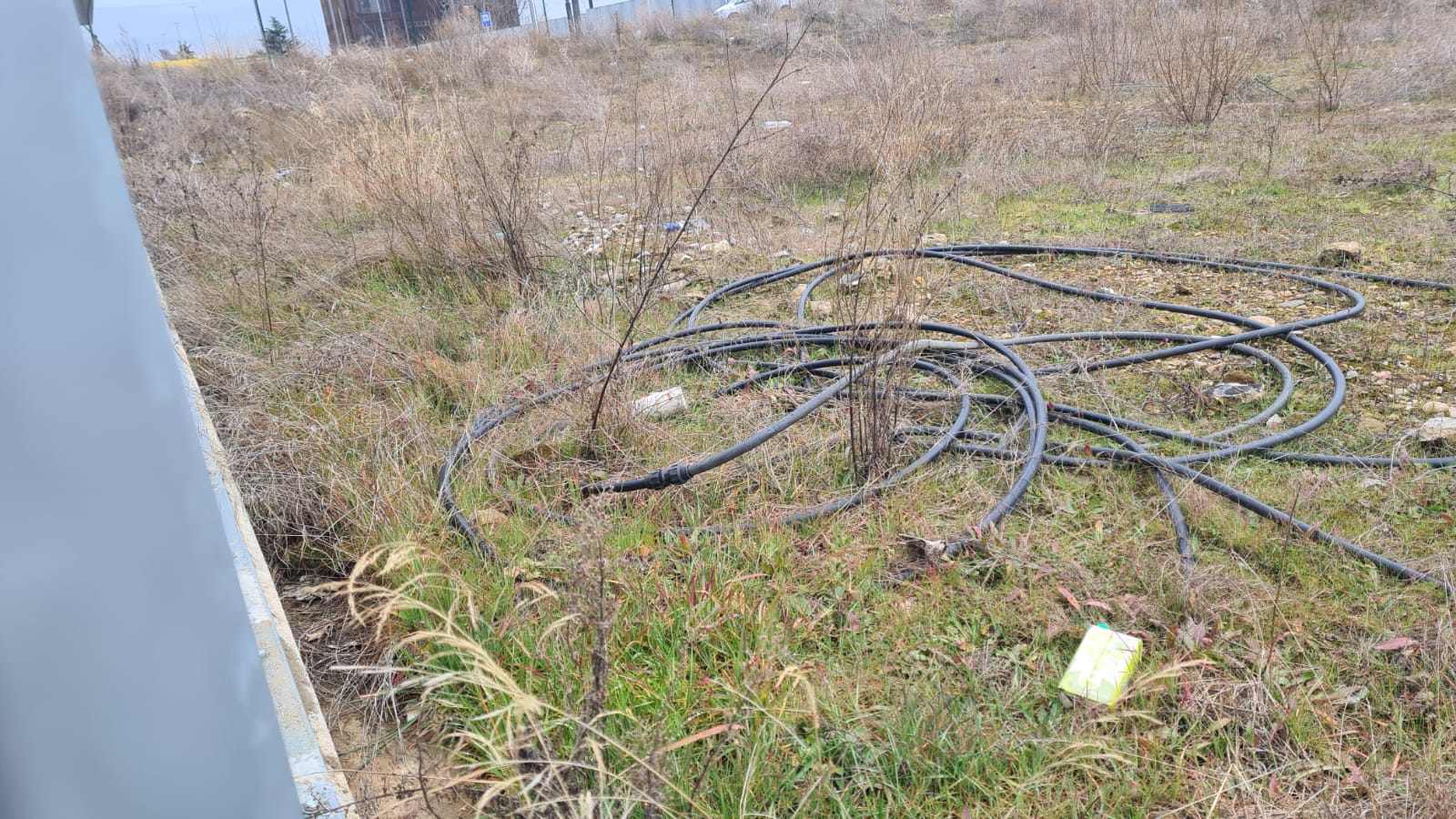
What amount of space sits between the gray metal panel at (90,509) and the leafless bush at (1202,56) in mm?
7787

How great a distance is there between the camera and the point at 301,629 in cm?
221

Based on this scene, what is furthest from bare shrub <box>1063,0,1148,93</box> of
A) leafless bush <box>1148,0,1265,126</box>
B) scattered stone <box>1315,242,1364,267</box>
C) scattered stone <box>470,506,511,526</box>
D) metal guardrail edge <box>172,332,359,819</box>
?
metal guardrail edge <box>172,332,359,819</box>

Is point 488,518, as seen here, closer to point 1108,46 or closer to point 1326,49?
point 1108,46

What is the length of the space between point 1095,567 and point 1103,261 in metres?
2.69

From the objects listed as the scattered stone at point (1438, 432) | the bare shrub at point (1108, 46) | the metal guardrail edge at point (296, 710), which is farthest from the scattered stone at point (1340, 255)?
the metal guardrail edge at point (296, 710)

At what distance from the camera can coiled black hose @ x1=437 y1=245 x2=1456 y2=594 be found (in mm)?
2373

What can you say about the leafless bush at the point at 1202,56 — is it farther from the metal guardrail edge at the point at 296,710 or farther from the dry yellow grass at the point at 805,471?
the metal guardrail edge at the point at 296,710

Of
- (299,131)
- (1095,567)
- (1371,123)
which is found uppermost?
(299,131)

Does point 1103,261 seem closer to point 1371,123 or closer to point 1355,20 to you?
point 1371,123

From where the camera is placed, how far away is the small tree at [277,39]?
17.0 meters

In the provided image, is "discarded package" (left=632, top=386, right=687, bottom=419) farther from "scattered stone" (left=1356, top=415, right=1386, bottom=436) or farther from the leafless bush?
the leafless bush

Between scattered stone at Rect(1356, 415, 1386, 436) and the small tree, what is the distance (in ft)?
59.8

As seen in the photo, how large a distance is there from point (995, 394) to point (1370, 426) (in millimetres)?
1205

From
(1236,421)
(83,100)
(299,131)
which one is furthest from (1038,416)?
(299,131)
